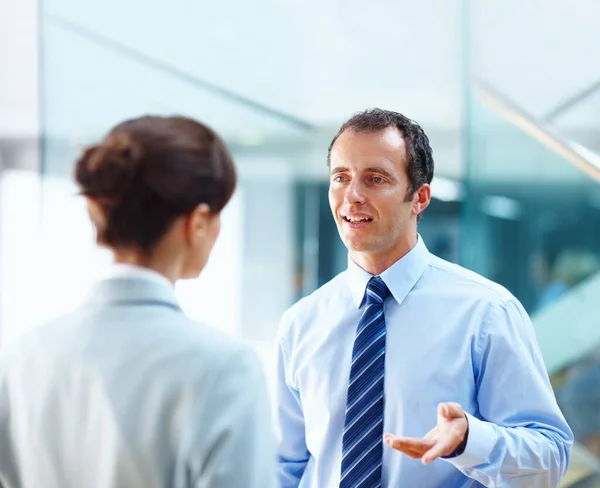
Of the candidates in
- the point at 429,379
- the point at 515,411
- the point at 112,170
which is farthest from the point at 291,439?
the point at 112,170

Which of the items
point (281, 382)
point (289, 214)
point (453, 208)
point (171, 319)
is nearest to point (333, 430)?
point (281, 382)

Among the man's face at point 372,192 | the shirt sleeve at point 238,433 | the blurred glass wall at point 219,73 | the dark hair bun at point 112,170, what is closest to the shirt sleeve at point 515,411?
the man's face at point 372,192

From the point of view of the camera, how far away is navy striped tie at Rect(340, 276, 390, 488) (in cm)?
144

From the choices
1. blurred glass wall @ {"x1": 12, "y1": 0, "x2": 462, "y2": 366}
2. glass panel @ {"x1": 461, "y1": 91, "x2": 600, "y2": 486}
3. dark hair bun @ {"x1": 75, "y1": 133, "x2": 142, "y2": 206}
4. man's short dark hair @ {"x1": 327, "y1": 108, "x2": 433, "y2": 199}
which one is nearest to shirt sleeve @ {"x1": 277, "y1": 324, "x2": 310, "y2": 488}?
man's short dark hair @ {"x1": 327, "y1": 108, "x2": 433, "y2": 199}

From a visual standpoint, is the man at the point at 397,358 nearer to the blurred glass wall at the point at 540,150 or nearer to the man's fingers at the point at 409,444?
the man's fingers at the point at 409,444

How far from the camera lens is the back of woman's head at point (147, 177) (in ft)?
3.08

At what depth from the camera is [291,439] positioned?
1597mm

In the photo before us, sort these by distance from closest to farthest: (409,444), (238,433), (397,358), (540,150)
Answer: (238,433)
(409,444)
(397,358)
(540,150)

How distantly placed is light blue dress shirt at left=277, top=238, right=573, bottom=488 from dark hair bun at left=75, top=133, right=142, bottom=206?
2.19 ft

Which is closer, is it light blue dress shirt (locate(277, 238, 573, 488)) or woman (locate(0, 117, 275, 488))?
woman (locate(0, 117, 275, 488))

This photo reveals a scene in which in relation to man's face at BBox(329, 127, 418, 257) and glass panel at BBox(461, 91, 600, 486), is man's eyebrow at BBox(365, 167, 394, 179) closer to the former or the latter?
man's face at BBox(329, 127, 418, 257)

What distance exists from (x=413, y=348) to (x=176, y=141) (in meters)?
0.71

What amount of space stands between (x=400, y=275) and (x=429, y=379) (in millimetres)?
211

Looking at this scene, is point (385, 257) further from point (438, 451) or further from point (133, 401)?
point (133, 401)
